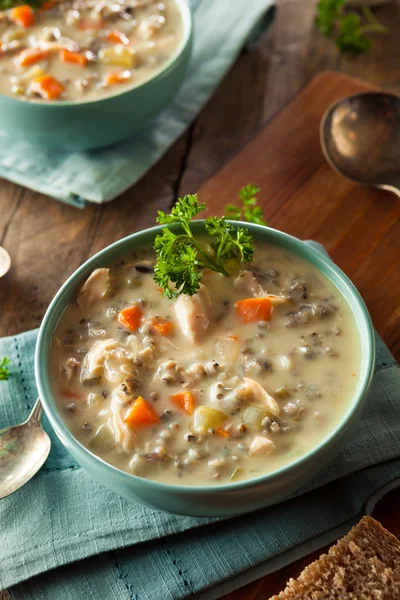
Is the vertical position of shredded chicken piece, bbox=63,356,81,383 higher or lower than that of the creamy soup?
lower

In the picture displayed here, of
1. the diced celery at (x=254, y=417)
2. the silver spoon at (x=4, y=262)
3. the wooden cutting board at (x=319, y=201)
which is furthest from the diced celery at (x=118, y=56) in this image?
the diced celery at (x=254, y=417)

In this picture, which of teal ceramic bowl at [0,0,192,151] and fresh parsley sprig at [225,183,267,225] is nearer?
fresh parsley sprig at [225,183,267,225]

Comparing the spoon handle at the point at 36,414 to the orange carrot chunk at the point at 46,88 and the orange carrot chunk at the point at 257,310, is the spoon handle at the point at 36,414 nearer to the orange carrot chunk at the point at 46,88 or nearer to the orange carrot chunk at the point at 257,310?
the orange carrot chunk at the point at 257,310

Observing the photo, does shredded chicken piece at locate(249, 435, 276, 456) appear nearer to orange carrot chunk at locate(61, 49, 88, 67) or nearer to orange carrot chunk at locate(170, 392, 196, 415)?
orange carrot chunk at locate(170, 392, 196, 415)

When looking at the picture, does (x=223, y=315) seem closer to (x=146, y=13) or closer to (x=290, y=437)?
(x=290, y=437)

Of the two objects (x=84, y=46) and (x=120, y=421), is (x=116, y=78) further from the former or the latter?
(x=120, y=421)

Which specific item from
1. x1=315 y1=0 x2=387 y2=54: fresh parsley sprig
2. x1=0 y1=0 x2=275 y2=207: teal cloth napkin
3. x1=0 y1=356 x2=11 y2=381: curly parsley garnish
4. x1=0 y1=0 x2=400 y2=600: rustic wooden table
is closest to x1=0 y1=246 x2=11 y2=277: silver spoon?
x1=0 y1=0 x2=400 y2=600: rustic wooden table

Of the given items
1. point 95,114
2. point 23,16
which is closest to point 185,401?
point 95,114
